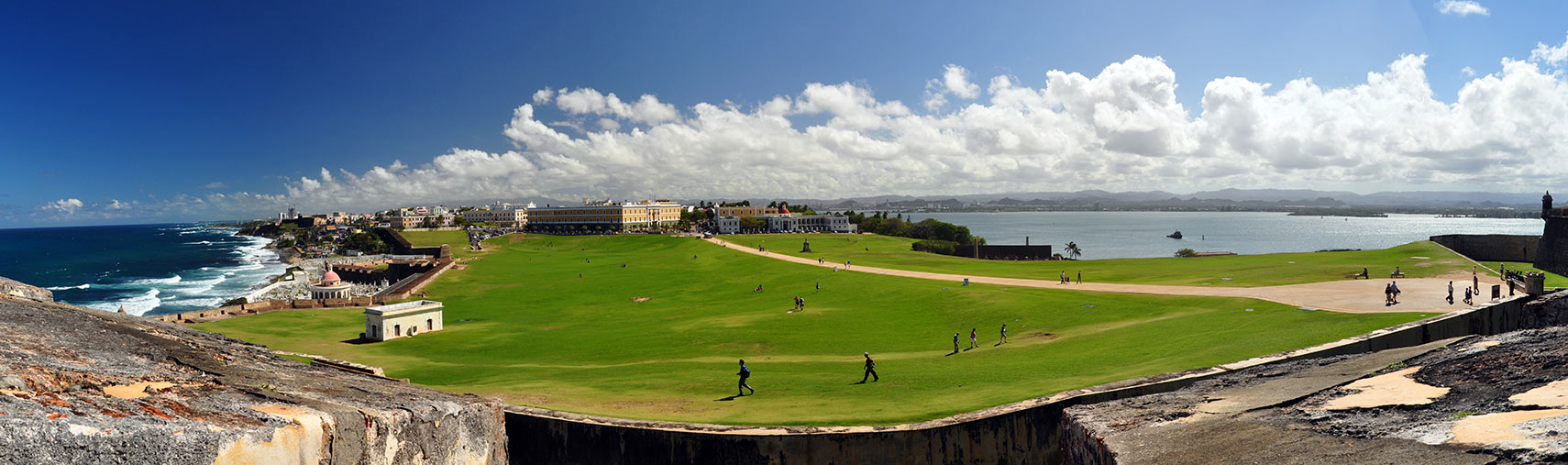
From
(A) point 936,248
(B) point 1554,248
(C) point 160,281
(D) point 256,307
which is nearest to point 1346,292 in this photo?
(B) point 1554,248

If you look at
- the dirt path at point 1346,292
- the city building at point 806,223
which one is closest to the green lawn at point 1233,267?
the dirt path at point 1346,292

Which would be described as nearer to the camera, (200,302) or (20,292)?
(20,292)

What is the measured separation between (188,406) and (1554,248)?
2756 inches

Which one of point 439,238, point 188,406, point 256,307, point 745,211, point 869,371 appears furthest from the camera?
point 745,211

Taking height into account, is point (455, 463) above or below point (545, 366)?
above

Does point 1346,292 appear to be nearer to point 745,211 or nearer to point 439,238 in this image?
point 745,211

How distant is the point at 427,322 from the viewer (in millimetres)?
36531

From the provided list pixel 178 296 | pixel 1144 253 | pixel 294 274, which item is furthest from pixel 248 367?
pixel 1144 253

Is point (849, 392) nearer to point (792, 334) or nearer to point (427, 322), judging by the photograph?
point (792, 334)

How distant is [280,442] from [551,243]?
11284cm

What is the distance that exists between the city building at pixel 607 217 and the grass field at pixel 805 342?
324ft

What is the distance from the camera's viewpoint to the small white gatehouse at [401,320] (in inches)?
1324

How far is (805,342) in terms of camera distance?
28.5 m

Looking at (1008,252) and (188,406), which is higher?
(188,406)
